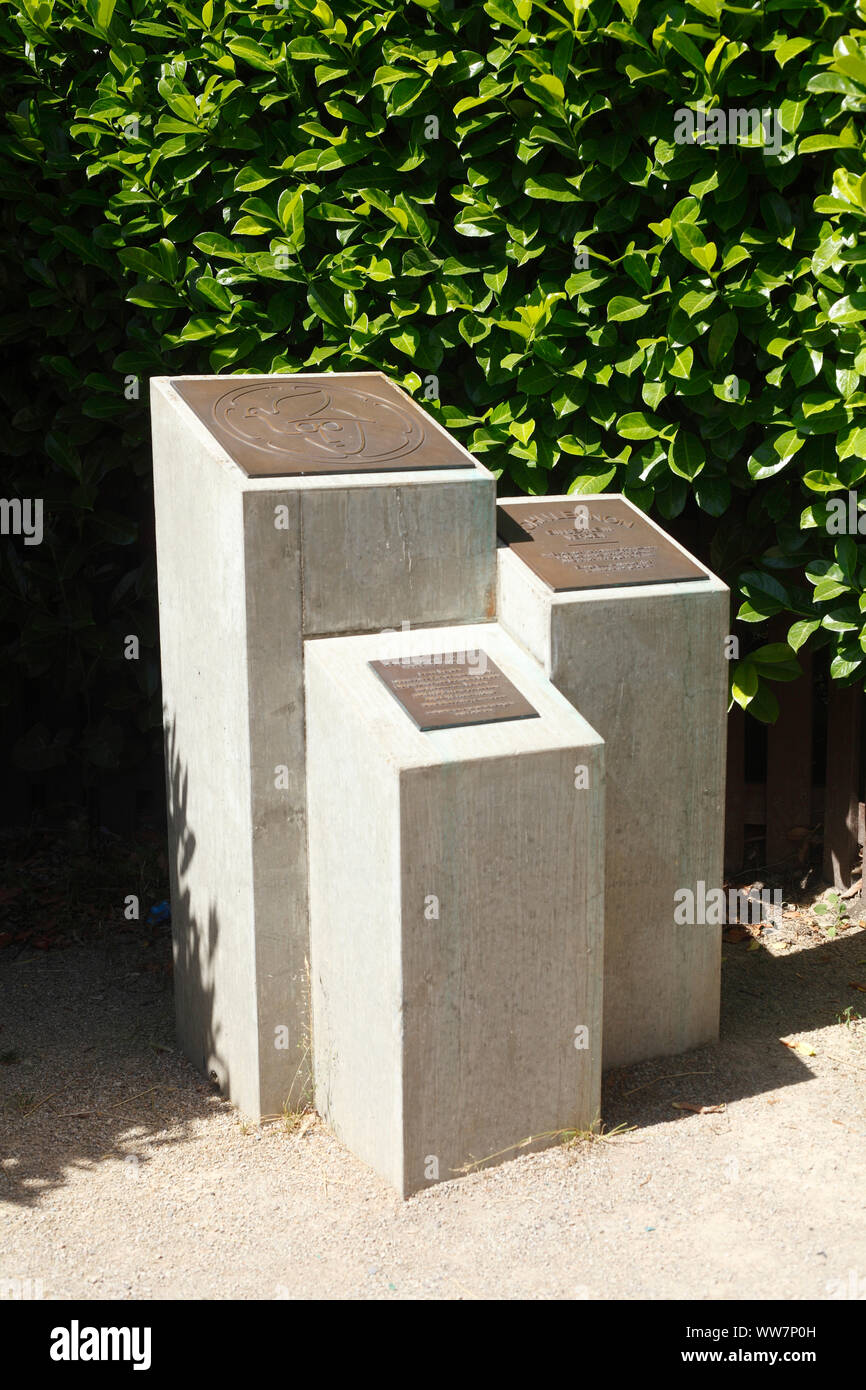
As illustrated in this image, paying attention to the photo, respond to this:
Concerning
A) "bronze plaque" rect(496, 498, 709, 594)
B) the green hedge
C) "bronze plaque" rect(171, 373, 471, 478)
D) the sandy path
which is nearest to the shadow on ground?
the sandy path

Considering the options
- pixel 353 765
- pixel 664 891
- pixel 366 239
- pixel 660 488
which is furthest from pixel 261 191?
pixel 664 891

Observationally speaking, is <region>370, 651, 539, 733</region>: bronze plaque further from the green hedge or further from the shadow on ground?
the green hedge

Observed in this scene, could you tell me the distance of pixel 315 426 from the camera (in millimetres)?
3979

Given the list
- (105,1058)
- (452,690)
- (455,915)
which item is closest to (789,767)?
(452,690)

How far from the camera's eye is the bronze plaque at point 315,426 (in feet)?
12.4

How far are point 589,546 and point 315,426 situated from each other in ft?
2.87

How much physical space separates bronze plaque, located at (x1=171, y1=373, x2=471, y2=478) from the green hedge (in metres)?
0.68

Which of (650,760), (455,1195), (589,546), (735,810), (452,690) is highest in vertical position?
(589,546)

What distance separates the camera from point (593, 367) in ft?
15.4

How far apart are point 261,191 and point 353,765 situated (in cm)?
249

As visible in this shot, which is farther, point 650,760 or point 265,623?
point 650,760

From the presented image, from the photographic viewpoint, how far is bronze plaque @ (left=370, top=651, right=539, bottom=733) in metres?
3.46

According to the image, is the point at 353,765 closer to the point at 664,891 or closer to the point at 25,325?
the point at 664,891

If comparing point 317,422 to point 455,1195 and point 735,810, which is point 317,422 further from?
point 735,810
